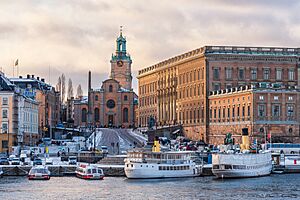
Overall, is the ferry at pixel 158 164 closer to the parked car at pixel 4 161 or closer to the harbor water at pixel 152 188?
the harbor water at pixel 152 188

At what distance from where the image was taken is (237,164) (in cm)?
11556

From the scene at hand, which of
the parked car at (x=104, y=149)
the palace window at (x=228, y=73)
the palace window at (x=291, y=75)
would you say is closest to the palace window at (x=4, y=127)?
the parked car at (x=104, y=149)

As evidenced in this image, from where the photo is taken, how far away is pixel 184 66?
192 metres

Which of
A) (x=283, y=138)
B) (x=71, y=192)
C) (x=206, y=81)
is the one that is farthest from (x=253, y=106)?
(x=71, y=192)

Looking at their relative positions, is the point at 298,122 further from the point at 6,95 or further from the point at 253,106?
the point at 6,95

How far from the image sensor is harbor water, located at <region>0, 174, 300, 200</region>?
91062 mm

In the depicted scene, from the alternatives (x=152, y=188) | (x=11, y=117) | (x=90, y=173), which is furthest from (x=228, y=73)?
(x=152, y=188)

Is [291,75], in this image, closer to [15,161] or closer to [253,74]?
[253,74]

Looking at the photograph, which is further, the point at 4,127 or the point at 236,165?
the point at 4,127

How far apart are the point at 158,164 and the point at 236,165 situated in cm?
874

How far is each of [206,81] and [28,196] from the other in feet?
301

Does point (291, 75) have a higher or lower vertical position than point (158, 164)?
higher

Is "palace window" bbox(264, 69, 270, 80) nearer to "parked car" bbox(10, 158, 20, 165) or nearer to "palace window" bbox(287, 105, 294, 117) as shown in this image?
"palace window" bbox(287, 105, 294, 117)

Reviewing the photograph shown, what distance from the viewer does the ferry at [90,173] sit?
11100cm
